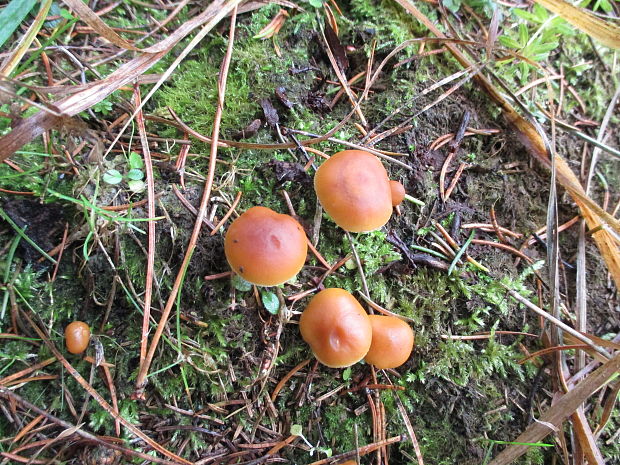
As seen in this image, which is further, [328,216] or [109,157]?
[328,216]

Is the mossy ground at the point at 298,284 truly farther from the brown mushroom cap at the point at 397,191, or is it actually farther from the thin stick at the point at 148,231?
the brown mushroom cap at the point at 397,191

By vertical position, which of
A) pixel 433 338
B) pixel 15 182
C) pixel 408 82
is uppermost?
pixel 408 82

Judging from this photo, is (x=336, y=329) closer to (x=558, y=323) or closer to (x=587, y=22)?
(x=558, y=323)

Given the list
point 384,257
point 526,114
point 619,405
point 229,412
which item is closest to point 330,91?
point 384,257

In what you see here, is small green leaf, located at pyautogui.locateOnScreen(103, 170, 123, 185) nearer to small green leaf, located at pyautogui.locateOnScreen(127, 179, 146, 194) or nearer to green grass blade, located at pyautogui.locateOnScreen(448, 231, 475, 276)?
small green leaf, located at pyautogui.locateOnScreen(127, 179, 146, 194)

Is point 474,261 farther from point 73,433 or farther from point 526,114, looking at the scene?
point 73,433

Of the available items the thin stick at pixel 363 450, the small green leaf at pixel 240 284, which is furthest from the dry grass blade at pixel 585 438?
the small green leaf at pixel 240 284
